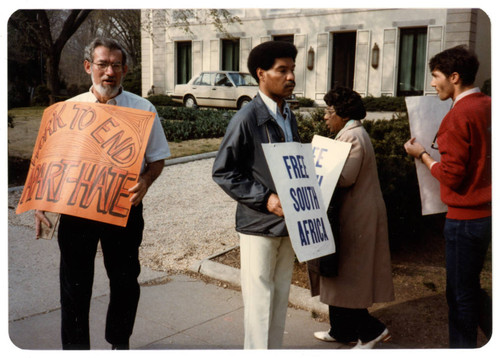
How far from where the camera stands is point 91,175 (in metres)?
2.96

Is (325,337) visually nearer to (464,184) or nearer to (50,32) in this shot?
(464,184)

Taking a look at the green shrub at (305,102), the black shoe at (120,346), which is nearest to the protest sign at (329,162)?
the black shoe at (120,346)

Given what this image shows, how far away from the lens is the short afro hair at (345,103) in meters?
3.57

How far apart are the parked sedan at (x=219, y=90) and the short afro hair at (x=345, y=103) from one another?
46.9 ft

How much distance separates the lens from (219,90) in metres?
19.4

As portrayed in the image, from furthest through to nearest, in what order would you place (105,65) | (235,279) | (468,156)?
1. (235,279)
2. (105,65)
3. (468,156)

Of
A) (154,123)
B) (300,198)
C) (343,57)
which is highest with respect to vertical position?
(343,57)

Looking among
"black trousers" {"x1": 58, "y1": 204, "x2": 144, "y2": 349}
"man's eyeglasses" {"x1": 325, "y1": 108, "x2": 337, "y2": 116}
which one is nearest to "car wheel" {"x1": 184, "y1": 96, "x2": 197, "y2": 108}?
"man's eyeglasses" {"x1": 325, "y1": 108, "x2": 337, "y2": 116}

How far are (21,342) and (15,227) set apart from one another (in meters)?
3.31

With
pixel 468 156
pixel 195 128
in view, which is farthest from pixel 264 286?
pixel 195 128

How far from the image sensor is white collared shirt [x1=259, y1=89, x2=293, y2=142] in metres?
3.00

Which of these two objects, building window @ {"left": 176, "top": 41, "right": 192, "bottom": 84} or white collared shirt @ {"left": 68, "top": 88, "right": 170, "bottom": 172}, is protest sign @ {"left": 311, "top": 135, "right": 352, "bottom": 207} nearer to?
white collared shirt @ {"left": 68, "top": 88, "right": 170, "bottom": 172}

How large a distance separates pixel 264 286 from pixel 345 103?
4.58 feet
